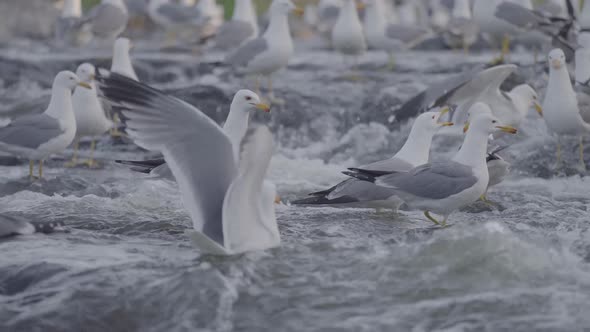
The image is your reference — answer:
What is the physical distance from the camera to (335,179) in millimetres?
8352

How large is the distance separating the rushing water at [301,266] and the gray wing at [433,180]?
276mm

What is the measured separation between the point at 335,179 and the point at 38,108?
423cm

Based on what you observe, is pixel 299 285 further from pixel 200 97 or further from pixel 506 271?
pixel 200 97

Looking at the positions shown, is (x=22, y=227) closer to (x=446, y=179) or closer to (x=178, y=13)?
(x=446, y=179)

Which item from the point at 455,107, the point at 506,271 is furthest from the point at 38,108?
the point at 506,271

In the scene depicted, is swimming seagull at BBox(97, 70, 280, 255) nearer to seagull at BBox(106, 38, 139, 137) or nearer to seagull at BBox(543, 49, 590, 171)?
seagull at BBox(543, 49, 590, 171)

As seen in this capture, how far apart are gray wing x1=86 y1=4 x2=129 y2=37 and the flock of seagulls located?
16 millimetres

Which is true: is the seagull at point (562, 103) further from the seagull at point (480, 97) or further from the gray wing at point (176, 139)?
the gray wing at point (176, 139)

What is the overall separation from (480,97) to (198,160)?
156 inches

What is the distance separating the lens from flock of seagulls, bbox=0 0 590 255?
16.4 ft

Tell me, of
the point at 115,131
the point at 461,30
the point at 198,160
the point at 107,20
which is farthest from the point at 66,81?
the point at 461,30

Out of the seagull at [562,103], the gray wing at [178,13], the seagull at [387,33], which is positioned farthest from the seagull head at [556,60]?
the gray wing at [178,13]

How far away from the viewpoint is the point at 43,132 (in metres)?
7.56

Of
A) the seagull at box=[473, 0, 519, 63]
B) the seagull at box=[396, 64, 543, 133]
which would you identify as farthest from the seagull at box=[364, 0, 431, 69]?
the seagull at box=[396, 64, 543, 133]
